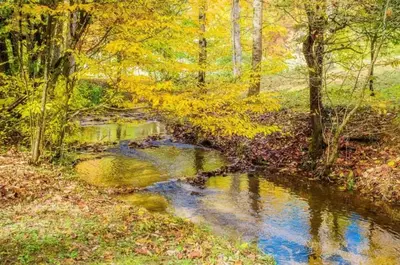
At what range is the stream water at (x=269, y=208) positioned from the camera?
6879 millimetres

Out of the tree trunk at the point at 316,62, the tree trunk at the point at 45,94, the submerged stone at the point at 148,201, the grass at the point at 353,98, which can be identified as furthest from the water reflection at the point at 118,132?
the tree trunk at the point at 316,62

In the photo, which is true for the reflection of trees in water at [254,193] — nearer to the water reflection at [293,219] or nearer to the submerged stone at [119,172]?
the water reflection at [293,219]

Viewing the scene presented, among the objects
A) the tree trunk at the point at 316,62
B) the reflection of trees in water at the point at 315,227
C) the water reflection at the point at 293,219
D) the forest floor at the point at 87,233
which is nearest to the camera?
the forest floor at the point at 87,233

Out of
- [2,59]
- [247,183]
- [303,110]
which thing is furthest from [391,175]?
[2,59]

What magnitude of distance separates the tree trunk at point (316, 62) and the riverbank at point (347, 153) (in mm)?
640

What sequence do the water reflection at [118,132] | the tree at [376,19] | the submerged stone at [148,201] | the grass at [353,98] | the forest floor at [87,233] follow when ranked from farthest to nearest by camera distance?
the water reflection at [118,132]
the grass at [353,98]
the tree at [376,19]
the submerged stone at [148,201]
the forest floor at [87,233]

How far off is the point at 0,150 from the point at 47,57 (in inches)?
123

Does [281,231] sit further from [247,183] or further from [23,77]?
[23,77]

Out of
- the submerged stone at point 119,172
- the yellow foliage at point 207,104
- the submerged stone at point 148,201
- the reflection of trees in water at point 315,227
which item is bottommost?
the reflection of trees in water at point 315,227

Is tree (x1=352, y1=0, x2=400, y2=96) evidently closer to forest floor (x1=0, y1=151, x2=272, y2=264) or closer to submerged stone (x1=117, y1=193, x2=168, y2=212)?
submerged stone (x1=117, y1=193, x2=168, y2=212)

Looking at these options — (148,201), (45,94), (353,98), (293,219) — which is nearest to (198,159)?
(148,201)

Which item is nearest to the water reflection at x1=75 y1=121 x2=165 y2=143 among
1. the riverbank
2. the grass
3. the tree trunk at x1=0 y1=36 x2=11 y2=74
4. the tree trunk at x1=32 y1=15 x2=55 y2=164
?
the tree trunk at x1=0 y1=36 x2=11 y2=74

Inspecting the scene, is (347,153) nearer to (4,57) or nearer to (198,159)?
(198,159)

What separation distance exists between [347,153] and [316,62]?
2.71 m
